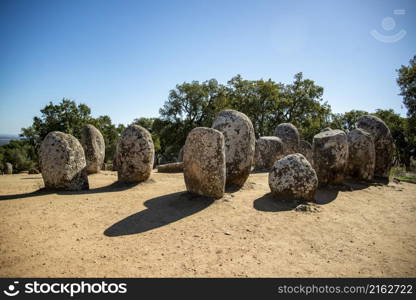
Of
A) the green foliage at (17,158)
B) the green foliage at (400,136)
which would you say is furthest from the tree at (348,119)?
the green foliage at (17,158)

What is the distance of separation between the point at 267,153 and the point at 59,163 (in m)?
11.5

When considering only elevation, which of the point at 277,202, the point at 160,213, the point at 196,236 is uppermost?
the point at 160,213

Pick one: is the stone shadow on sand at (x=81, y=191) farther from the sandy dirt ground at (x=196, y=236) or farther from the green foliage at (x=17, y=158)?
the green foliage at (x=17, y=158)

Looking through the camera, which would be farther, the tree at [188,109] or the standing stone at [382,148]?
the tree at [188,109]

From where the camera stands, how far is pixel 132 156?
9898mm

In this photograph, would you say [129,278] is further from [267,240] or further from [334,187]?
[334,187]

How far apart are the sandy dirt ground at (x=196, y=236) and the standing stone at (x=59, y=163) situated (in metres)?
0.51

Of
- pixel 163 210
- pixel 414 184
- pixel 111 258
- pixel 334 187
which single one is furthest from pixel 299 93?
pixel 111 258

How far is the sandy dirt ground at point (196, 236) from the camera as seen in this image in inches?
158

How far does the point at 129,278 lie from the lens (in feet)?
11.6

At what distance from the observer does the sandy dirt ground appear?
4.02 meters

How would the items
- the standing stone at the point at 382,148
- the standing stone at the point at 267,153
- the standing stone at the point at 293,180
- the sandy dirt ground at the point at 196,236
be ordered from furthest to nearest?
1. the standing stone at the point at 267,153
2. the standing stone at the point at 382,148
3. the standing stone at the point at 293,180
4. the sandy dirt ground at the point at 196,236

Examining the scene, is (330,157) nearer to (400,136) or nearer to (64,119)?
(64,119)

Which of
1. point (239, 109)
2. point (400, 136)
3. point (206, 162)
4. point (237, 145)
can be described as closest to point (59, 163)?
point (206, 162)
